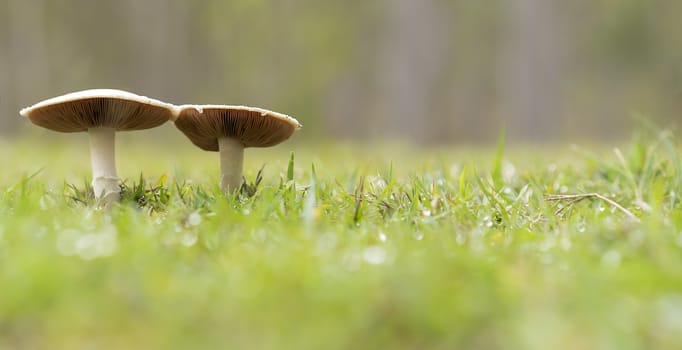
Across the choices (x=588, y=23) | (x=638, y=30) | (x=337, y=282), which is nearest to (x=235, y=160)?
(x=337, y=282)

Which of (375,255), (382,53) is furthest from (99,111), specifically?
(382,53)

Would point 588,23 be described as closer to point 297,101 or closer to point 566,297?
point 297,101

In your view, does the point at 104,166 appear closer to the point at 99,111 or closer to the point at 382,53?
the point at 99,111

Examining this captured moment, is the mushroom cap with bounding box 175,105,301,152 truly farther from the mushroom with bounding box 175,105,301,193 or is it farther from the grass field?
the grass field

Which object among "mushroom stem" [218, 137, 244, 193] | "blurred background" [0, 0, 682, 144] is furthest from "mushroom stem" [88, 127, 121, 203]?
"blurred background" [0, 0, 682, 144]

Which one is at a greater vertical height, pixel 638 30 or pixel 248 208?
pixel 638 30
